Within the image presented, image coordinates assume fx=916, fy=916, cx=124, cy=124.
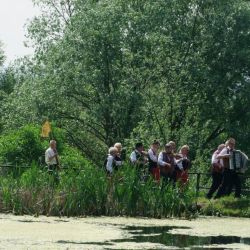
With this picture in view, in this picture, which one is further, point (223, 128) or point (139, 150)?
point (223, 128)

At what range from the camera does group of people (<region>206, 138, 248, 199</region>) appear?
70.0 feet

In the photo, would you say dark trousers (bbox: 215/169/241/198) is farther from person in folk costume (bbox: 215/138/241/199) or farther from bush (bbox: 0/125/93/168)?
bush (bbox: 0/125/93/168)

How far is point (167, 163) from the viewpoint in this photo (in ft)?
67.8

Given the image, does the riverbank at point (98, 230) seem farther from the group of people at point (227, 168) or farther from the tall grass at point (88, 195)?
the group of people at point (227, 168)

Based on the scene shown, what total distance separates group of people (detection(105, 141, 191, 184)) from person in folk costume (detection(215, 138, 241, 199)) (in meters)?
0.92

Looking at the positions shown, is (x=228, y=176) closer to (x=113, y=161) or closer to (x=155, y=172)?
(x=155, y=172)

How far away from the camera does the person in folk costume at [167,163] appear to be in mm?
20656

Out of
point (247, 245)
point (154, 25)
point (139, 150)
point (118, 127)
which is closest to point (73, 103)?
point (118, 127)

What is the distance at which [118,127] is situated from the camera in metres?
41.6

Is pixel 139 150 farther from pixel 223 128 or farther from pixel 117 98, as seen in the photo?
pixel 223 128

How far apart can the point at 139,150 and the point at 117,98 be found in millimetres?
19385

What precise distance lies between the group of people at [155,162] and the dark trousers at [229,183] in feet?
3.43

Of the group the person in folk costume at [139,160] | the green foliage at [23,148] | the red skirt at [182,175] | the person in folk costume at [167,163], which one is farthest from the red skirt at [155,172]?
the green foliage at [23,148]

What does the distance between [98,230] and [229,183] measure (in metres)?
7.23
